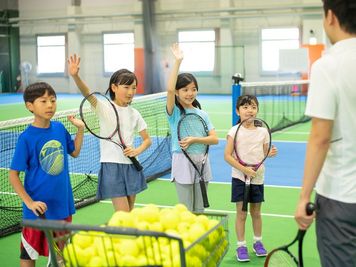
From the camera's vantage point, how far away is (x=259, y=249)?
4914mm

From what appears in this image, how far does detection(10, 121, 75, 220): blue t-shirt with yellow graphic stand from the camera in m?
3.74

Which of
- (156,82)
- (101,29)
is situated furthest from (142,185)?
(101,29)

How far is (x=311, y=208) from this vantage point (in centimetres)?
248

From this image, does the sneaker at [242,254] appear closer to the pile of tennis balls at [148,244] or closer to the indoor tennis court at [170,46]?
the pile of tennis balls at [148,244]

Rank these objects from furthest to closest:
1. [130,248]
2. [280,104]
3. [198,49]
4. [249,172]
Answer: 1. [198,49]
2. [280,104]
3. [249,172]
4. [130,248]

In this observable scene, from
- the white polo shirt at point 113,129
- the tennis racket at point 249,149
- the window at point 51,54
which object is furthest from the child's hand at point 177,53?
the window at point 51,54

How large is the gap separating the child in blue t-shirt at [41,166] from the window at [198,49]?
22871 mm

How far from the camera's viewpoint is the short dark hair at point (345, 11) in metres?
2.41

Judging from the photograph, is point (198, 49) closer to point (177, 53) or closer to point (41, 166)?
point (177, 53)

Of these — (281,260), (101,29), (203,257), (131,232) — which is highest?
(101,29)

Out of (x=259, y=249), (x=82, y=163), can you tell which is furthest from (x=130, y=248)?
(x=82, y=163)

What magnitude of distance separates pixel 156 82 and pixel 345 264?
80.1ft

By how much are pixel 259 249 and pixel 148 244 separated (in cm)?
293

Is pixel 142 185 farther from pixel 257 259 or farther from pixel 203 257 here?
pixel 203 257
